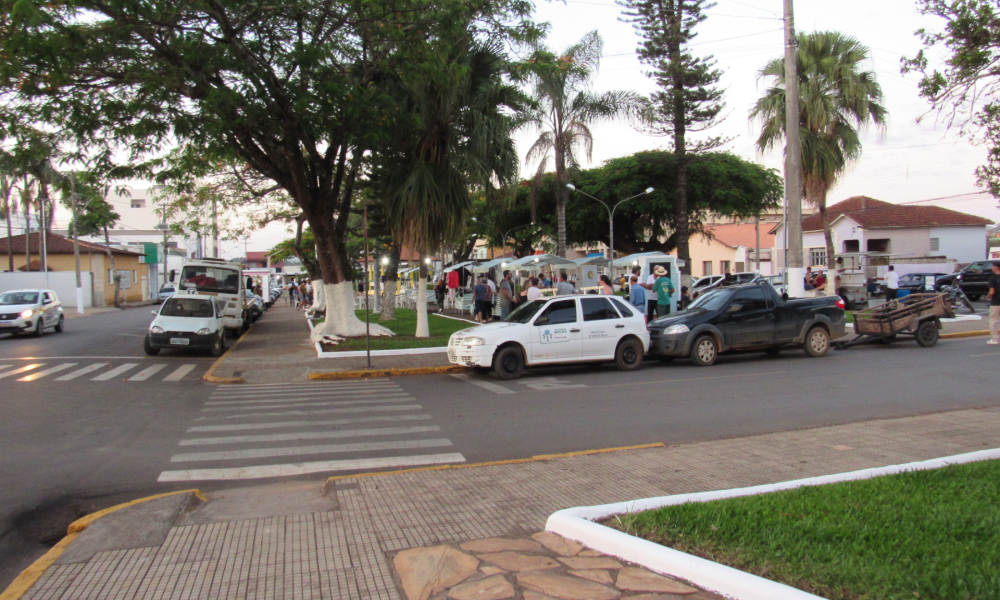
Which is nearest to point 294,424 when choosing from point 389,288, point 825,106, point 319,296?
point 389,288

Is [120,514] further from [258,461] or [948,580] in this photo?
[948,580]

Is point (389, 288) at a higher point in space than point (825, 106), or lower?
lower

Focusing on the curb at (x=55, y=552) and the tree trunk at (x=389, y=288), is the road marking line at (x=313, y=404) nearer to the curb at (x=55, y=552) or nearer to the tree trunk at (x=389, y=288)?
the curb at (x=55, y=552)

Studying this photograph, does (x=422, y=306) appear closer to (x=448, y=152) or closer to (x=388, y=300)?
(x=448, y=152)

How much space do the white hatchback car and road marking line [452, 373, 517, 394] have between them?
1695cm

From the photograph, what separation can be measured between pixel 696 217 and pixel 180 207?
29612 mm

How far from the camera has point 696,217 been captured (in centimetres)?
4259

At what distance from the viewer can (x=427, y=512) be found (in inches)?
205

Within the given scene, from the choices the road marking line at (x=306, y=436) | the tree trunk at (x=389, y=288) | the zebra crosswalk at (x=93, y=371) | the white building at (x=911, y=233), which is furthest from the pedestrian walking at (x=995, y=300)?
the white building at (x=911, y=233)

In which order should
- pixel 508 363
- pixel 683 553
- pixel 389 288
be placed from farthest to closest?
pixel 389 288 < pixel 508 363 < pixel 683 553

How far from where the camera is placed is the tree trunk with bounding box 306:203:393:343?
18000 mm

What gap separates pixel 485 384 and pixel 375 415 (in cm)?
324

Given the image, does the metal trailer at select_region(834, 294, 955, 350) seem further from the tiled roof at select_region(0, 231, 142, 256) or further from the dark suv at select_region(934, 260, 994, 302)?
the tiled roof at select_region(0, 231, 142, 256)

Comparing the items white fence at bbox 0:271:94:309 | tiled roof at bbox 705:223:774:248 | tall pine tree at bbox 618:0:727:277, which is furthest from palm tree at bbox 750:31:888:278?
white fence at bbox 0:271:94:309
